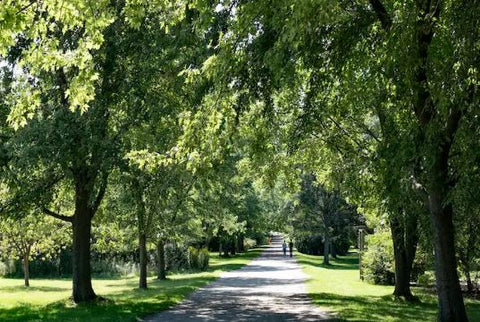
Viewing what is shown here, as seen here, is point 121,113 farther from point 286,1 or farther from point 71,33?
point 286,1

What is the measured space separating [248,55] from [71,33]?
6.22 metres

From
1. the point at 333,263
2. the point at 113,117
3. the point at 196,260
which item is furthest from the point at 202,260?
the point at 113,117

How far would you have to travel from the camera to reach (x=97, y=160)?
13.6m

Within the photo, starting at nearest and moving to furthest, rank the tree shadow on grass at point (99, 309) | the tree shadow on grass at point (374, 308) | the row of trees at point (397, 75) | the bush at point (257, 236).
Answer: the row of trees at point (397, 75)
the tree shadow on grass at point (99, 309)
the tree shadow on grass at point (374, 308)
the bush at point (257, 236)

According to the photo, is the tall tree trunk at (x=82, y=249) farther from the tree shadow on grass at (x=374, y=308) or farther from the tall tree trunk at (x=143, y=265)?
the tree shadow on grass at (x=374, y=308)

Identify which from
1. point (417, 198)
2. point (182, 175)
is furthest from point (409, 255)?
point (182, 175)

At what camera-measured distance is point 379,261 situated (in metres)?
24.8

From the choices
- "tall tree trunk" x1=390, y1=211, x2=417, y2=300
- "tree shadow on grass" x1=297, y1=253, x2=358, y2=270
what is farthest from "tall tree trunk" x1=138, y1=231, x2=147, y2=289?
"tree shadow on grass" x1=297, y1=253, x2=358, y2=270

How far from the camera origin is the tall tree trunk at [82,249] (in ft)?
56.4

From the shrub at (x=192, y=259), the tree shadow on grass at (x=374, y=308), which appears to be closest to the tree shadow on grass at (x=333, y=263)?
the shrub at (x=192, y=259)

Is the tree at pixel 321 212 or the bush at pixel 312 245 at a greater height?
the tree at pixel 321 212

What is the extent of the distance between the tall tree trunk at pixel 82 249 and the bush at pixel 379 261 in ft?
41.6

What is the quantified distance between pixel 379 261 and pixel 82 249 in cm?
1354

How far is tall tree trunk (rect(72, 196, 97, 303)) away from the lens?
17.2m
